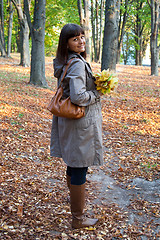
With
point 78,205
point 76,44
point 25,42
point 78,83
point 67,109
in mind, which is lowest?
point 78,205

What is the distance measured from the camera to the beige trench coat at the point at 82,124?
99.0 inches

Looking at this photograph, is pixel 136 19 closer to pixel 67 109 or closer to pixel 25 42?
pixel 25 42

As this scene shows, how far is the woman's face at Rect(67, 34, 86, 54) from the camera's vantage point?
2.66 meters

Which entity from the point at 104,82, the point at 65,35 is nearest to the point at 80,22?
the point at 65,35

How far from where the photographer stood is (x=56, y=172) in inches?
178

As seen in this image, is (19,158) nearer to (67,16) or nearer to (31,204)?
(31,204)

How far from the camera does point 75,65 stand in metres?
2.52

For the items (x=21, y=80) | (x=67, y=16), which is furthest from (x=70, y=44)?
(x=67, y=16)

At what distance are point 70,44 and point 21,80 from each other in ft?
31.5

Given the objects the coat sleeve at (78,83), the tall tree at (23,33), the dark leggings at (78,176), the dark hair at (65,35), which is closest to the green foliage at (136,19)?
the tall tree at (23,33)

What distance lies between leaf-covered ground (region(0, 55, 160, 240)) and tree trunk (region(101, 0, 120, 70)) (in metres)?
1.98

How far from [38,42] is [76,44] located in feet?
27.4

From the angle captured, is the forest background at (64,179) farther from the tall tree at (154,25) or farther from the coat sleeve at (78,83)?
the tall tree at (154,25)

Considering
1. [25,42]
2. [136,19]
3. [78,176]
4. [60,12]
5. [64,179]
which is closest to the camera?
[78,176]
